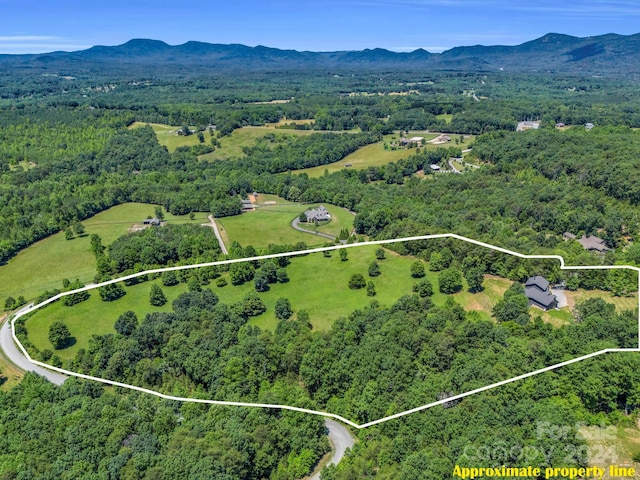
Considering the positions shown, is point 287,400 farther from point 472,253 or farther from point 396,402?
point 472,253

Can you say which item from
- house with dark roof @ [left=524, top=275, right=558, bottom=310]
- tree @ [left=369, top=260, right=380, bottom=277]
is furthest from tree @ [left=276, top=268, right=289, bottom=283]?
house with dark roof @ [left=524, top=275, right=558, bottom=310]

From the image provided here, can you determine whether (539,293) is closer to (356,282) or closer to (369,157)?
(356,282)

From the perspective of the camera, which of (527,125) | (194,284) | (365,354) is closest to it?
(365,354)

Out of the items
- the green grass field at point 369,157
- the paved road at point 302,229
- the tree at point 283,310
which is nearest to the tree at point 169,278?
the tree at point 283,310

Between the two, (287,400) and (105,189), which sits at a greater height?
(287,400)

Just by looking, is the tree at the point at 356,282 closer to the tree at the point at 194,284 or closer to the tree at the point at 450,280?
the tree at the point at 450,280

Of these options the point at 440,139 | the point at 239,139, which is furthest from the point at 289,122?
the point at 440,139

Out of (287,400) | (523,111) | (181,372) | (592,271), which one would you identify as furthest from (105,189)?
(523,111)
